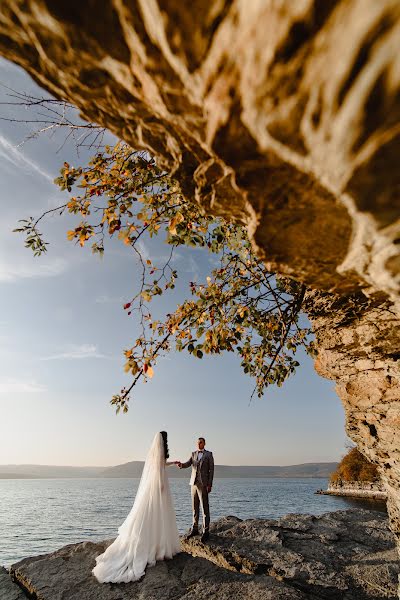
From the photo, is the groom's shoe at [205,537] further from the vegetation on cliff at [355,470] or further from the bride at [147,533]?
the vegetation on cliff at [355,470]

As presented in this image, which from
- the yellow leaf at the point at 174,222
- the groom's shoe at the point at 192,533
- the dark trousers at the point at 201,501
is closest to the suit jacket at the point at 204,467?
the dark trousers at the point at 201,501

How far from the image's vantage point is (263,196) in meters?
1.74

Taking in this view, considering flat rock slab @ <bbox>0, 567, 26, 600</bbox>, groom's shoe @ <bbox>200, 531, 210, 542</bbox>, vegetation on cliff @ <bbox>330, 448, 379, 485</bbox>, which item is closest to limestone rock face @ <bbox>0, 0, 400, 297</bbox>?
flat rock slab @ <bbox>0, 567, 26, 600</bbox>

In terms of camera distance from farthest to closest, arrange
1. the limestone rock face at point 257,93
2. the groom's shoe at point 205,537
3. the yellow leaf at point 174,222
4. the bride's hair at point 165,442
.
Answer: the bride's hair at point 165,442 → the groom's shoe at point 205,537 → the yellow leaf at point 174,222 → the limestone rock face at point 257,93

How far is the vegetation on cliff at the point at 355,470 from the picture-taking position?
259ft

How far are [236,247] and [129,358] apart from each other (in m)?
3.15

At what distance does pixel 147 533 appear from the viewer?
8242 millimetres

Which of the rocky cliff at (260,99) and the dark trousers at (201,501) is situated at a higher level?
the rocky cliff at (260,99)

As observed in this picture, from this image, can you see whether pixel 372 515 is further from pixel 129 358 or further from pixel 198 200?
pixel 198 200

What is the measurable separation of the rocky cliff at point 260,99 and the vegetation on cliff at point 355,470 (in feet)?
305

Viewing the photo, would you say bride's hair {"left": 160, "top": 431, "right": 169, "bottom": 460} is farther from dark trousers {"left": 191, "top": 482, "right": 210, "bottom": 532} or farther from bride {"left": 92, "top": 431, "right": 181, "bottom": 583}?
dark trousers {"left": 191, "top": 482, "right": 210, "bottom": 532}

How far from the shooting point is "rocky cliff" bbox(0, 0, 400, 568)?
994mm

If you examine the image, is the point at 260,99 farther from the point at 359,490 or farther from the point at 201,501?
the point at 359,490

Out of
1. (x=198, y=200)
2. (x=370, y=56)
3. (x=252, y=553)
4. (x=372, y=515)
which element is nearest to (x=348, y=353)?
(x=198, y=200)
